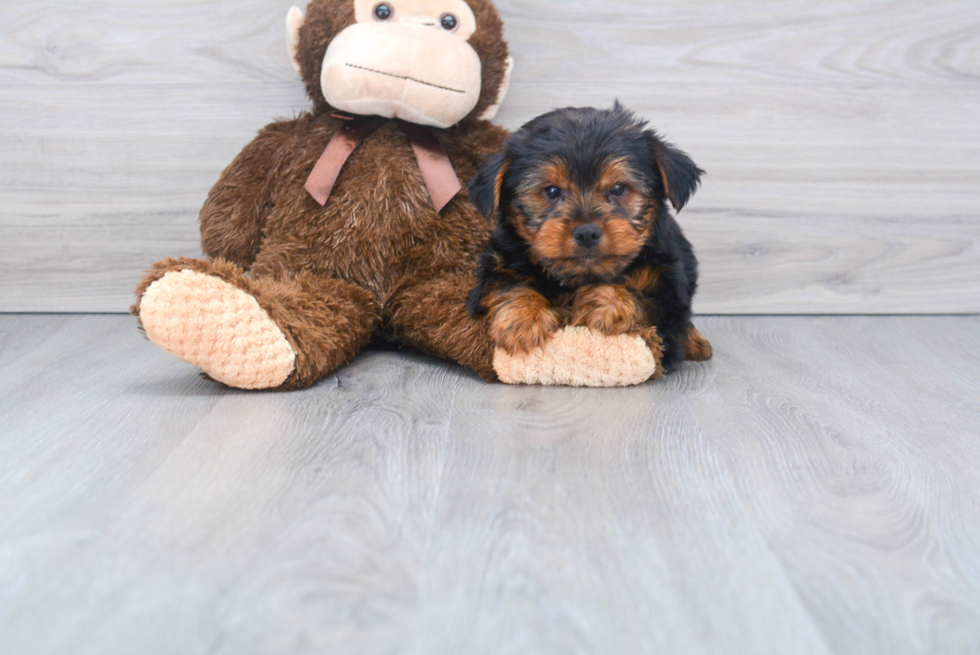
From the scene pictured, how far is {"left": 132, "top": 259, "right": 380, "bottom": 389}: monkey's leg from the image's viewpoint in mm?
1739

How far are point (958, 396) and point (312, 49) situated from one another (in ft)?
6.36

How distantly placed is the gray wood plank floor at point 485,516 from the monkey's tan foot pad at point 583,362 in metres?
0.06

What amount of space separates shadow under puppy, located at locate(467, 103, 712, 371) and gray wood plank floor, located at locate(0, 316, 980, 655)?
0.61 ft

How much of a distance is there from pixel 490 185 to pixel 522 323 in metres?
0.34

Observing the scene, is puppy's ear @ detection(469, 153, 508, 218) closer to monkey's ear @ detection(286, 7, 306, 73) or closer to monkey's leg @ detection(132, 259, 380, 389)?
monkey's leg @ detection(132, 259, 380, 389)

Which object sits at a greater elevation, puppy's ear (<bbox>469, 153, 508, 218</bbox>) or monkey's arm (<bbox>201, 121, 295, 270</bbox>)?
puppy's ear (<bbox>469, 153, 508, 218</bbox>)

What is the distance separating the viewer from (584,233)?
1.80 meters

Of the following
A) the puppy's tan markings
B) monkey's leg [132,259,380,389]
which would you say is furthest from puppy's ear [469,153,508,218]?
the puppy's tan markings

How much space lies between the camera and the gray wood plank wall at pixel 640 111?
265 centimetres

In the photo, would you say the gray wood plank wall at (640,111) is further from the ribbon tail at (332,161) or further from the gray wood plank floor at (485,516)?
the gray wood plank floor at (485,516)

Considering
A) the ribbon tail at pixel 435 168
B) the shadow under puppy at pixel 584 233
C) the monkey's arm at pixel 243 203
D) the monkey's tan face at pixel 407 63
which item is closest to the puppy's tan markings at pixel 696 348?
the shadow under puppy at pixel 584 233

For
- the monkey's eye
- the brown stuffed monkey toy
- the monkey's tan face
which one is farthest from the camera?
the monkey's eye

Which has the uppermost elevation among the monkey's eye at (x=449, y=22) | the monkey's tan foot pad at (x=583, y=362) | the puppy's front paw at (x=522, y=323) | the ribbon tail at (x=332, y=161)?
the monkey's eye at (x=449, y=22)

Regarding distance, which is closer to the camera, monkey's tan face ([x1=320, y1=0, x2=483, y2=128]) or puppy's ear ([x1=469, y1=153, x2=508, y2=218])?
puppy's ear ([x1=469, y1=153, x2=508, y2=218])
